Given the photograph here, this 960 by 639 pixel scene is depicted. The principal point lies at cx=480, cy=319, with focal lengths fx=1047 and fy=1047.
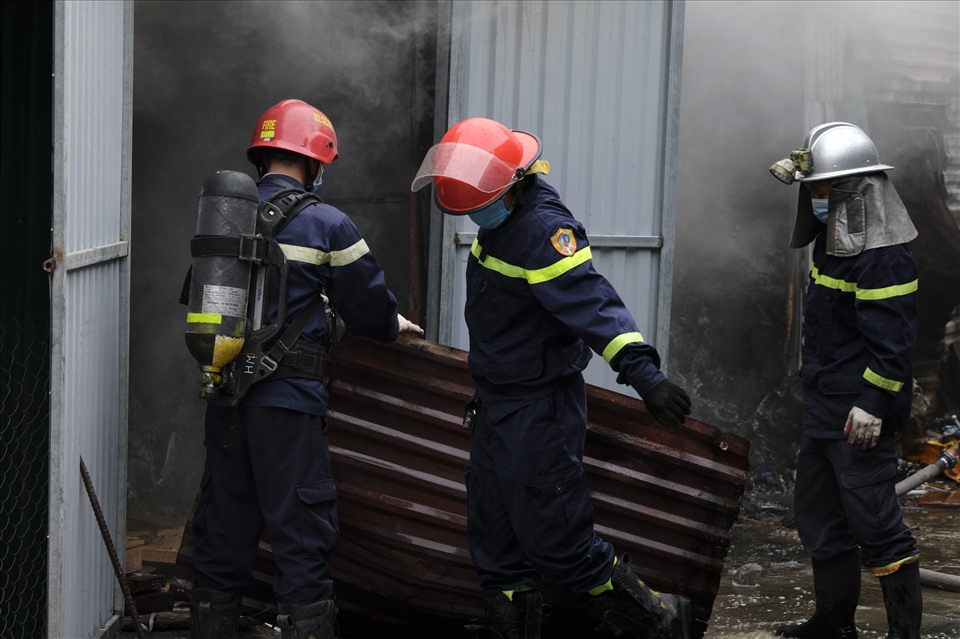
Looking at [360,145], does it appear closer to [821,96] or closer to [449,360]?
[449,360]

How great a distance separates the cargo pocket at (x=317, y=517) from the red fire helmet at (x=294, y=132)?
4.01 ft

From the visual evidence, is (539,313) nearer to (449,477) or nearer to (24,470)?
(449,477)

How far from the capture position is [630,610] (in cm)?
394

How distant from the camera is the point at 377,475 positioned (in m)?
4.36

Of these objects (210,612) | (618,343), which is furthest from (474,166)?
(210,612)

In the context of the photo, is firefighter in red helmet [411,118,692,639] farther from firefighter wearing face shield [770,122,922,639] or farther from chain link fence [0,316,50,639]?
chain link fence [0,316,50,639]

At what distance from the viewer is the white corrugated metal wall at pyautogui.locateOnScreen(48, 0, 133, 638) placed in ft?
11.9

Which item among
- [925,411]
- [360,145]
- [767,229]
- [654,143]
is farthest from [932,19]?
[360,145]

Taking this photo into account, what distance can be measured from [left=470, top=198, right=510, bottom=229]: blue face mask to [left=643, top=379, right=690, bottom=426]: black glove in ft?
2.79

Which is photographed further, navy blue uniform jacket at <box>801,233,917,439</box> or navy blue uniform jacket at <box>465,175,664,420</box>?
navy blue uniform jacket at <box>801,233,917,439</box>

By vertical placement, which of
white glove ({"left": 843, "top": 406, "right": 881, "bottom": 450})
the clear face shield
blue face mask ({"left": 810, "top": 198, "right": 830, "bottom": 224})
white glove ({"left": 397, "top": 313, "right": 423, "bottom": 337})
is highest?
the clear face shield

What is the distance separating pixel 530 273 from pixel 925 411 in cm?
556

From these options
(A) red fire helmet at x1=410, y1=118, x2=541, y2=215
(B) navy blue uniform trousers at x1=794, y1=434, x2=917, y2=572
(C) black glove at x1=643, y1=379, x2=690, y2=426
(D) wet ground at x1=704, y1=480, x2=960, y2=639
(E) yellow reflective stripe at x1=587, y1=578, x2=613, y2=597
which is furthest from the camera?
(D) wet ground at x1=704, y1=480, x2=960, y2=639

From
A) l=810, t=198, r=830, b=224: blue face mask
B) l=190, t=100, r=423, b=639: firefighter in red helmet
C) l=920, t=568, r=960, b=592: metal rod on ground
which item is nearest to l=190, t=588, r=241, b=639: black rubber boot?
l=190, t=100, r=423, b=639: firefighter in red helmet
